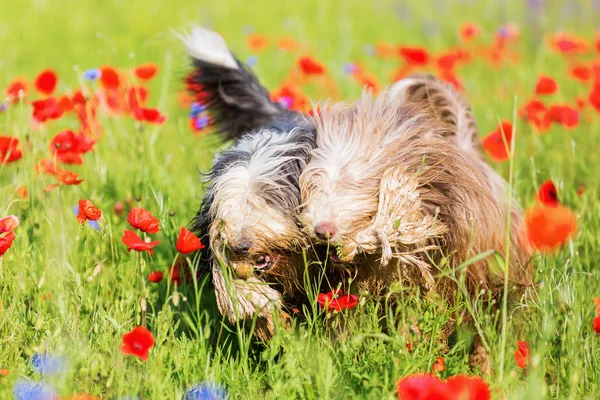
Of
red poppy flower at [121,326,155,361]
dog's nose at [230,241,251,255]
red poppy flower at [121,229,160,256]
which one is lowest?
red poppy flower at [121,326,155,361]

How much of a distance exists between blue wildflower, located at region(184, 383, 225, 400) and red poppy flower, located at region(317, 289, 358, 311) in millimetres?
450

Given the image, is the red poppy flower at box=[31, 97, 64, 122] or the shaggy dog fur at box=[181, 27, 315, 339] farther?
the red poppy flower at box=[31, 97, 64, 122]

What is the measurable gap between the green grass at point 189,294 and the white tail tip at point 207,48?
300 mm

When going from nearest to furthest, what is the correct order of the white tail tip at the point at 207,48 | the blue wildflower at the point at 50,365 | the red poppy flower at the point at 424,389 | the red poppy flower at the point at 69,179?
the red poppy flower at the point at 424,389
the blue wildflower at the point at 50,365
the red poppy flower at the point at 69,179
the white tail tip at the point at 207,48

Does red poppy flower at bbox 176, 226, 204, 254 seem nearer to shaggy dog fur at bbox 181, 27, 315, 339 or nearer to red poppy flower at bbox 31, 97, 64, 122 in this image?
shaggy dog fur at bbox 181, 27, 315, 339

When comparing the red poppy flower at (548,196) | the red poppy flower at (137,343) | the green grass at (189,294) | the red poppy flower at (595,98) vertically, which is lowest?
the green grass at (189,294)

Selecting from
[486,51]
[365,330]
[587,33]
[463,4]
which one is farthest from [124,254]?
[463,4]

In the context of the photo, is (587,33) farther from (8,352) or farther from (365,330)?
(8,352)

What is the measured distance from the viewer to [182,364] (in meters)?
2.96

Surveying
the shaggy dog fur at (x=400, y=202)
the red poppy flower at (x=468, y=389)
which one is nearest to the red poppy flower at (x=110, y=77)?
the shaggy dog fur at (x=400, y=202)

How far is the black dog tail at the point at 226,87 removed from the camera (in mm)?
4355

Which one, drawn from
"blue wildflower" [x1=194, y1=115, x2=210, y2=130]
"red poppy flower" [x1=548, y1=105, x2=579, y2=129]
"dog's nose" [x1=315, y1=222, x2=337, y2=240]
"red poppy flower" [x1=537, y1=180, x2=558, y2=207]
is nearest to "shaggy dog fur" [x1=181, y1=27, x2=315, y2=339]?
"dog's nose" [x1=315, y1=222, x2=337, y2=240]

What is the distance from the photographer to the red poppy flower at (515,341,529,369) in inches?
111

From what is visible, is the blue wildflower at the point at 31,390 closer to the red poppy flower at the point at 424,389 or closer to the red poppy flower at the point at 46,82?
the red poppy flower at the point at 424,389
